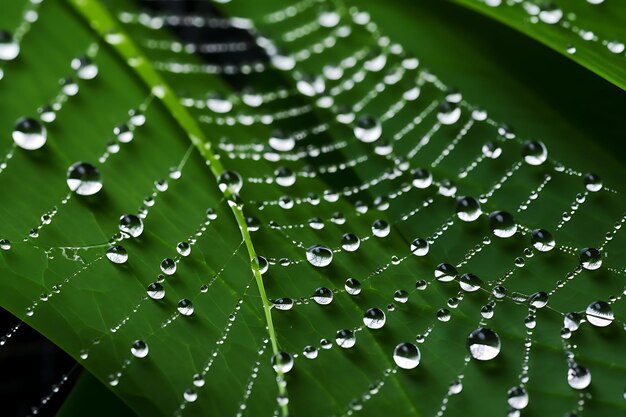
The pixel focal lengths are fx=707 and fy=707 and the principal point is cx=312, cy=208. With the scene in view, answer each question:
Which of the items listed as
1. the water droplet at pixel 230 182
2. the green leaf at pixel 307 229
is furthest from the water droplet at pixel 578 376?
the water droplet at pixel 230 182

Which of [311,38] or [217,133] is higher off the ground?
[311,38]

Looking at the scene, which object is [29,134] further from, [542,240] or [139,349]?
[542,240]

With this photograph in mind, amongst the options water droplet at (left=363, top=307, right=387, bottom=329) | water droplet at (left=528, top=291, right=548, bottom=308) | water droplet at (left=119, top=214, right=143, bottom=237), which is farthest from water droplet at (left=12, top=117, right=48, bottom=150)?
water droplet at (left=528, top=291, right=548, bottom=308)

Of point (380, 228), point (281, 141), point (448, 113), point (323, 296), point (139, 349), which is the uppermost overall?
point (448, 113)

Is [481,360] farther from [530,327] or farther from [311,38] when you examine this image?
[311,38]

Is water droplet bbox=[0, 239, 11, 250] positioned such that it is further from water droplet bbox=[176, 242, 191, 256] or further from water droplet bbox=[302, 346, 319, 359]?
water droplet bbox=[302, 346, 319, 359]

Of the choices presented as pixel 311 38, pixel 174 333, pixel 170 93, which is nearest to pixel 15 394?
pixel 174 333

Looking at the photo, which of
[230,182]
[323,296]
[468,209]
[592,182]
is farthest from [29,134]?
[592,182]

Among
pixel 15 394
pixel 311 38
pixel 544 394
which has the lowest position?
pixel 15 394
